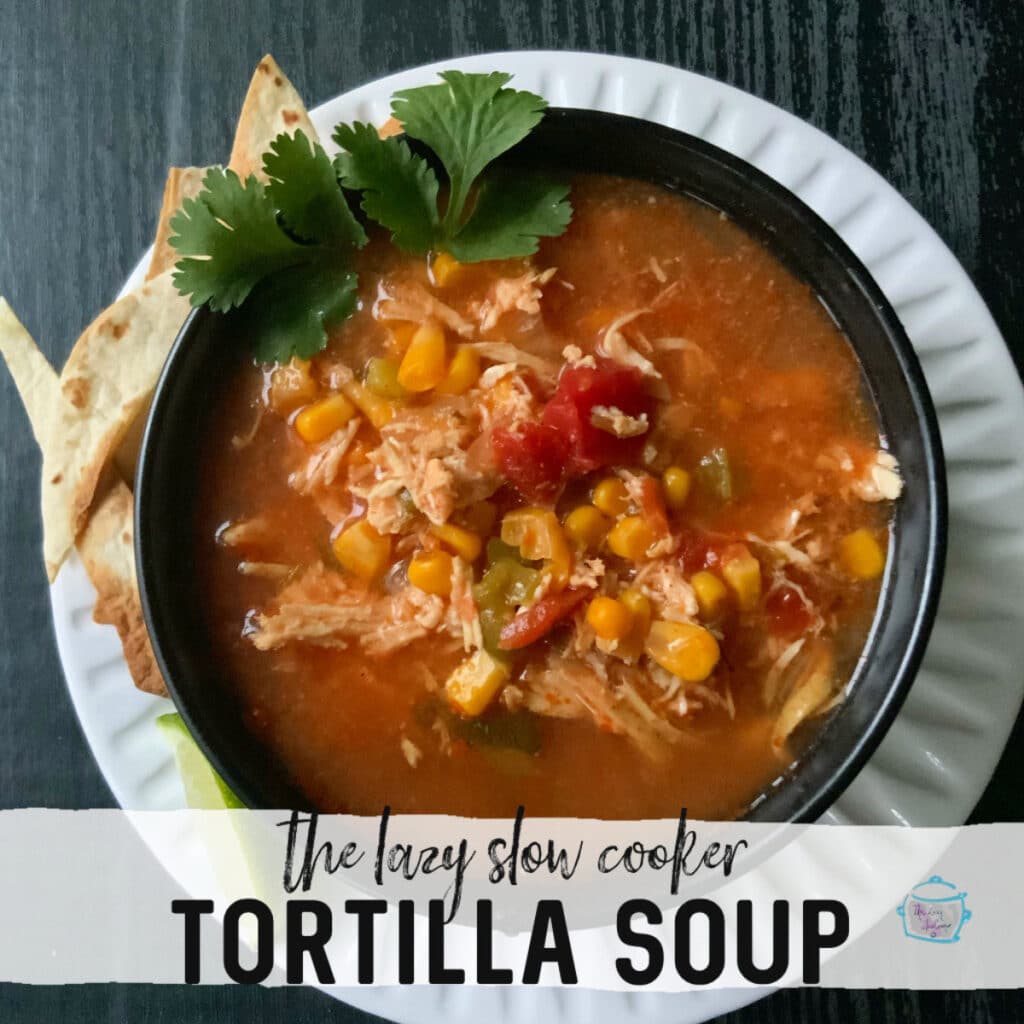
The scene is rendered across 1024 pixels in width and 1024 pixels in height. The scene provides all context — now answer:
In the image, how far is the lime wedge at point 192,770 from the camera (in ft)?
10.0

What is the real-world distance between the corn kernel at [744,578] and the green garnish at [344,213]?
3.11ft

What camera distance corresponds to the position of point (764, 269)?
9.14 feet

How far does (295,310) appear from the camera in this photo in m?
2.72

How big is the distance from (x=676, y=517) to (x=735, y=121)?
1389 mm

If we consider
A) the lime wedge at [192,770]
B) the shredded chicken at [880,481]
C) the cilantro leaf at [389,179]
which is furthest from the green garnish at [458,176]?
the lime wedge at [192,770]

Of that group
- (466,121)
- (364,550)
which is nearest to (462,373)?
(364,550)

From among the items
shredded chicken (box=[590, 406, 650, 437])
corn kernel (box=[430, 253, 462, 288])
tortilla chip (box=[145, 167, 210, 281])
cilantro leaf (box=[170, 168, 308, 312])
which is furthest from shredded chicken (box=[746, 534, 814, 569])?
tortilla chip (box=[145, 167, 210, 281])

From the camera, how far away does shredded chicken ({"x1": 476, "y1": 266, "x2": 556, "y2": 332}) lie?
2699 millimetres

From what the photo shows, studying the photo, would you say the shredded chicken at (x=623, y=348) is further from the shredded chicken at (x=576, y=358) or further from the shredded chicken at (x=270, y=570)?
the shredded chicken at (x=270, y=570)

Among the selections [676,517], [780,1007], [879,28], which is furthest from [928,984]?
[879,28]

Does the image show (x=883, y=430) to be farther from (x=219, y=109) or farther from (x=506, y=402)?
(x=219, y=109)

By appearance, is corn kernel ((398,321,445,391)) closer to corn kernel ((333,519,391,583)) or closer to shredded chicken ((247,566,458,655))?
corn kernel ((333,519,391,583))

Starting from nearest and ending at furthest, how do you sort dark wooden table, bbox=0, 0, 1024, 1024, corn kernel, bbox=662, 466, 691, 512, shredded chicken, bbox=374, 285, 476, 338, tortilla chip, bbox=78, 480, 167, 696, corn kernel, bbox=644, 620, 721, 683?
1. corn kernel, bbox=644, 620, 721, 683
2. corn kernel, bbox=662, 466, 691, 512
3. shredded chicken, bbox=374, 285, 476, 338
4. tortilla chip, bbox=78, 480, 167, 696
5. dark wooden table, bbox=0, 0, 1024, 1024

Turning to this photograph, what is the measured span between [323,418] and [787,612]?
1.27 m
